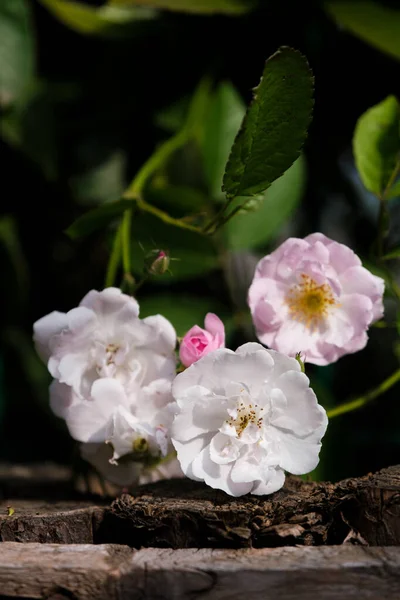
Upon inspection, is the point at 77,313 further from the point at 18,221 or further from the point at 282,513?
the point at 18,221

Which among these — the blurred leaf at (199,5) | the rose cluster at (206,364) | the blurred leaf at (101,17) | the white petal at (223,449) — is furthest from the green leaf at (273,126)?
the blurred leaf at (101,17)

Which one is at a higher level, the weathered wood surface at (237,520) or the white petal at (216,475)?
the white petal at (216,475)

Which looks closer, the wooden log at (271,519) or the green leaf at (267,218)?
the wooden log at (271,519)

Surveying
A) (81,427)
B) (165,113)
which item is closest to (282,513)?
(81,427)

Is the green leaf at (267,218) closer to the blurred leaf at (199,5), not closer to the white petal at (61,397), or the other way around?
the blurred leaf at (199,5)

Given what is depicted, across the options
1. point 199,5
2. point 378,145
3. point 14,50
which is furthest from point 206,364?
point 14,50

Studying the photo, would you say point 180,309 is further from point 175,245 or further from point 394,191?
point 394,191

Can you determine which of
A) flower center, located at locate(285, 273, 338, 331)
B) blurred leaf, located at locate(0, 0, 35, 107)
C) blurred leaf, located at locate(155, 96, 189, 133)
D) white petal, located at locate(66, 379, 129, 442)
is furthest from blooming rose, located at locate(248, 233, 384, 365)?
blurred leaf, located at locate(0, 0, 35, 107)

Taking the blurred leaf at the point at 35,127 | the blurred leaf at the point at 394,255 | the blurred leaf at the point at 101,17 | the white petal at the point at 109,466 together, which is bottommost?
the white petal at the point at 109,466
